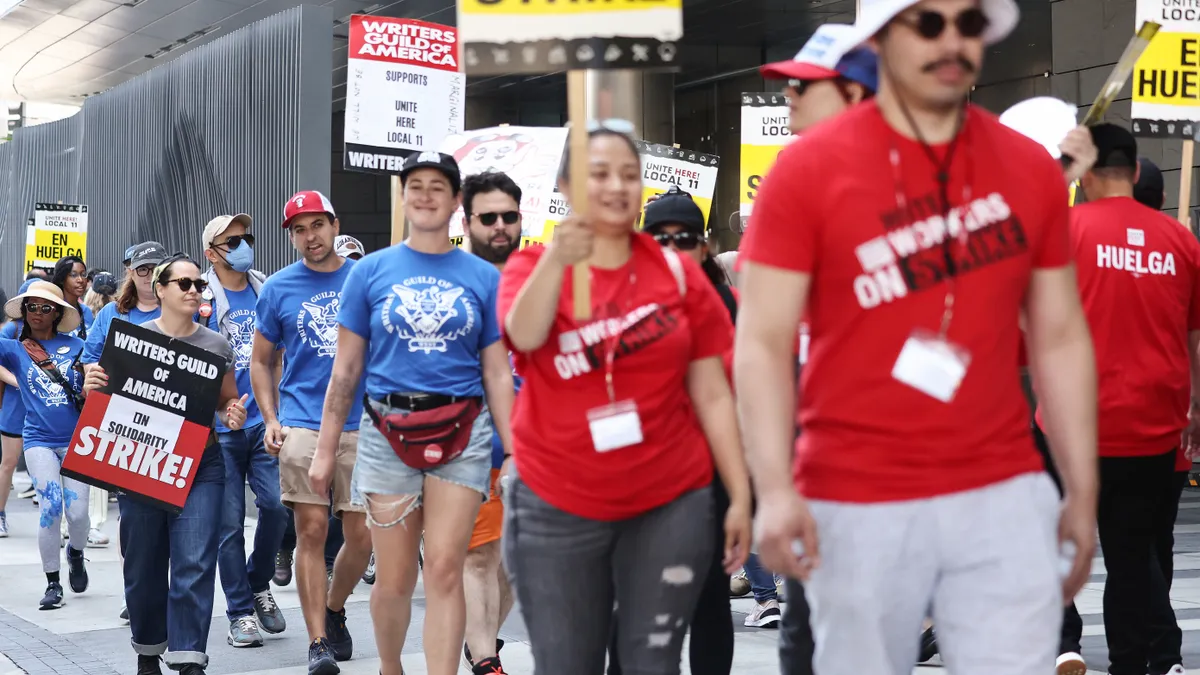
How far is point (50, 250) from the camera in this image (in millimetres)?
17969

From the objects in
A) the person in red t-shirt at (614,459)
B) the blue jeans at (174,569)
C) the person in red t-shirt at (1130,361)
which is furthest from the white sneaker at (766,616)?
the person in red t-shirt at (614,459)

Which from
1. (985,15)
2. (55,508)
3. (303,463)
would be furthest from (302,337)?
(985,15)

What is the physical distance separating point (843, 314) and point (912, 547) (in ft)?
1.47

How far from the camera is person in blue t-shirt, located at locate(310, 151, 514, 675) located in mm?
5656

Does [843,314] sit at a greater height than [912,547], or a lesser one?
greater

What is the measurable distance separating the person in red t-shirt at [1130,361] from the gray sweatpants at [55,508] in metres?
6.30

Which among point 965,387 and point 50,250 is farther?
point 50,250

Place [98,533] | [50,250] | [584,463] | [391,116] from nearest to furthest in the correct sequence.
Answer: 1. [584,463]
2. [391,116]
3. [98,533]
4. [50,250]

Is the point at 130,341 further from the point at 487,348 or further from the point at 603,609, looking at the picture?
the point at 603,609

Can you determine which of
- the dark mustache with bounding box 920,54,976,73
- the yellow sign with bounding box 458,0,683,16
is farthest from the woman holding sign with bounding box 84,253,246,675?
the dark mustache with bounding box 920,54,976,73

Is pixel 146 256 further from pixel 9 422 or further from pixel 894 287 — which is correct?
pixel 894 287

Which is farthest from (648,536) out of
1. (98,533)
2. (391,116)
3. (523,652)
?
(98,533)

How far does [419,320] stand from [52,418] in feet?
18.0

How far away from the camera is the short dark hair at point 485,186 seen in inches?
256
